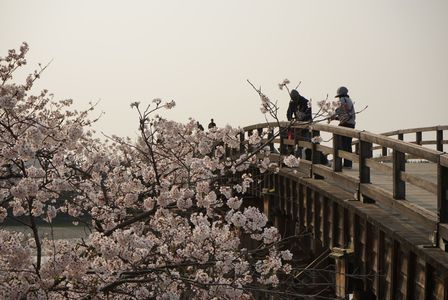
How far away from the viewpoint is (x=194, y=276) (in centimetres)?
742

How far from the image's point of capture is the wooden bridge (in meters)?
7.30

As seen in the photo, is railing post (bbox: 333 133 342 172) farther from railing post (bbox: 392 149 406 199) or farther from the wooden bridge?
railing post (bbox: 392 149 406 199)

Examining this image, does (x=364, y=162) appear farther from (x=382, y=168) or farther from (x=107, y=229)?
(x=107, y=229)

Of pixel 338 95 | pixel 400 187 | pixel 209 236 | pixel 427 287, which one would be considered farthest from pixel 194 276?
pixel 338 95

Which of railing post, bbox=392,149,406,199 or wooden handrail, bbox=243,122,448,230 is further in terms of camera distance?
railing post, bbox=392,149,406,199

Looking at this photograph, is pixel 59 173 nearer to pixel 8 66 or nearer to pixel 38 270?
pixel 38 270

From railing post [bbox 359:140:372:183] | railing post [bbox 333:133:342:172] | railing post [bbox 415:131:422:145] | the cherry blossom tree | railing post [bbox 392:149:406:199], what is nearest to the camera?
the cherry blossom tree

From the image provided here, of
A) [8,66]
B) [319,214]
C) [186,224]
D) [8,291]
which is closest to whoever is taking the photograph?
[8,291]

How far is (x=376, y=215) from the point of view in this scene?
29.9ft

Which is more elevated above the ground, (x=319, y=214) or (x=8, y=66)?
(x=8, y=66)

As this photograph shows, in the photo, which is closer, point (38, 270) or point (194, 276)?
point (38, 270)

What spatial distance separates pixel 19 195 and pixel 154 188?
282cm

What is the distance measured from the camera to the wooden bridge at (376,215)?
730 centimetres

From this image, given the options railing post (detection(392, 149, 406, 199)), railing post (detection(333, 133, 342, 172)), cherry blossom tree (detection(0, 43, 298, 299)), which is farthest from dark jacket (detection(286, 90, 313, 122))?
railing post (detection(392, 149, 406, 199))
